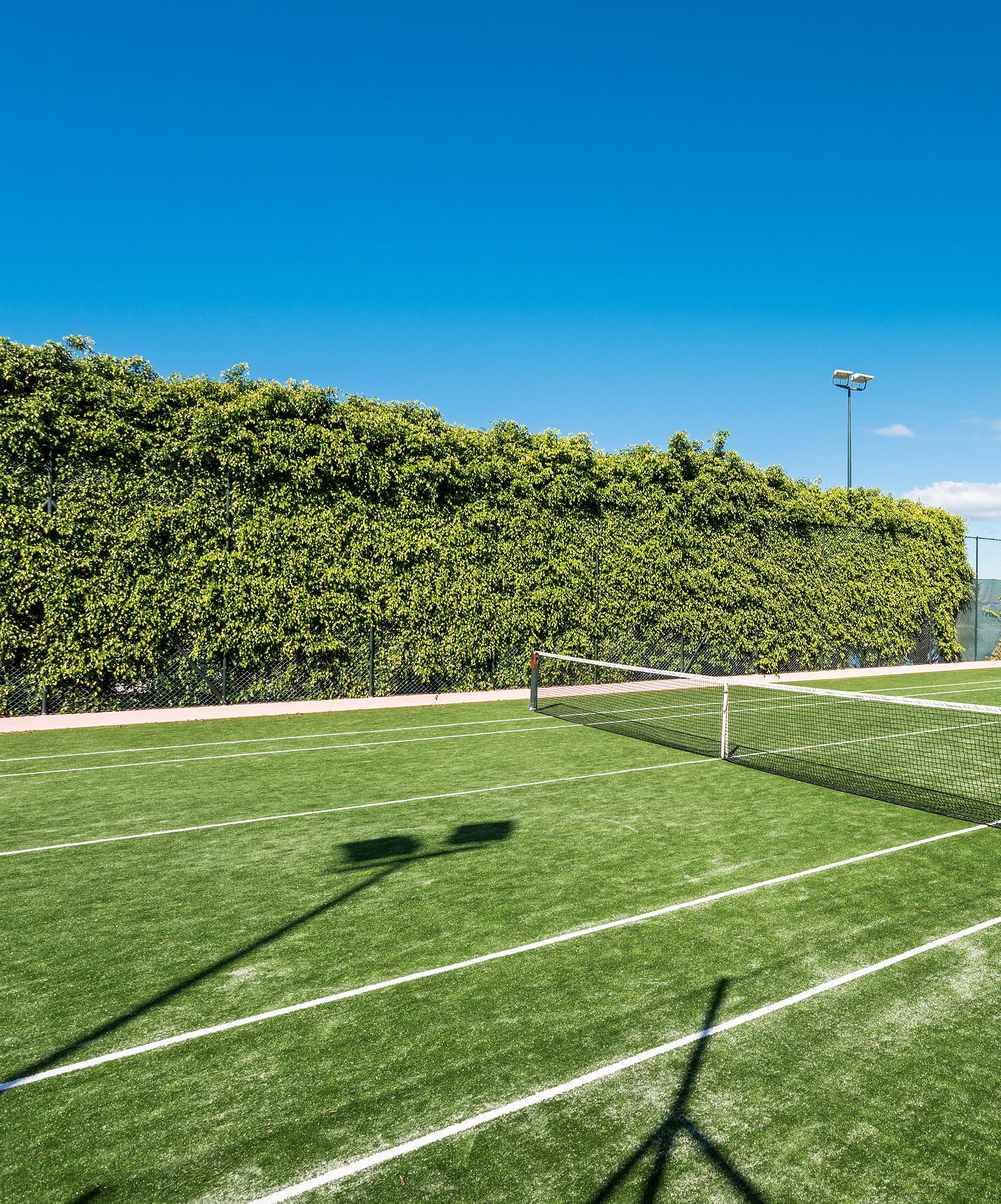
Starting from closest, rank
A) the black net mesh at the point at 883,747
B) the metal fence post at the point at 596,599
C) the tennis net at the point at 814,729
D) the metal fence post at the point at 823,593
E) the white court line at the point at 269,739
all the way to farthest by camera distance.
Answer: the black net mesh at the point at 883,747 < the tennis net at the point at 814,729 < the white court line at the point at 269,739 < the metal fence post at the point at 596,599 < the metal fence post at the point at 823,593

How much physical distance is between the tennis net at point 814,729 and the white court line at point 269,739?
173cm

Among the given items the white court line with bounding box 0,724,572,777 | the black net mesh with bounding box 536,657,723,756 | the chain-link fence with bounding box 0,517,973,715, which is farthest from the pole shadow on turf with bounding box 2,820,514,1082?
the chain-link fence with bounding box 0,517,973,715

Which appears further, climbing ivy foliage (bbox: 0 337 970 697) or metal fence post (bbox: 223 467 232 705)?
metal fence post (bbox: 223 467 232 705)

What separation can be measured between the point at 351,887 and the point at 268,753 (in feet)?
18.7

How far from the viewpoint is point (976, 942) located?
192 inches

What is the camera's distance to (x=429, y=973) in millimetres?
4465

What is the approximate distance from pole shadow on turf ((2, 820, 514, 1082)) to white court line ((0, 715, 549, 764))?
5.63 m

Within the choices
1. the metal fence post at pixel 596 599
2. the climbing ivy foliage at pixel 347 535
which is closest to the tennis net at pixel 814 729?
the metal fence post at pixel 596 599

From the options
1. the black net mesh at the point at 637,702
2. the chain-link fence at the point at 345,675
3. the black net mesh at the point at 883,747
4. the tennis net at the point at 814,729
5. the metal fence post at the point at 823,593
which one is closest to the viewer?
the black net mesh at the point at 883,747

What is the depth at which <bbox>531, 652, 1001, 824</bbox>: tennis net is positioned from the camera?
350 inches

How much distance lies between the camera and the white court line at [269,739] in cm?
1066

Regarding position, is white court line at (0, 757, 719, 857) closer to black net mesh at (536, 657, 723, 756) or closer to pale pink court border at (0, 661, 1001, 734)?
black net mesh at (536, 657, 723, 756)

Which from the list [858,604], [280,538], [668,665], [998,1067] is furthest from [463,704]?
[858,604]

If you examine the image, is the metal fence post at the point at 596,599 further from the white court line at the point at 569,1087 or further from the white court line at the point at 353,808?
the white court line at the point at 569,1087
